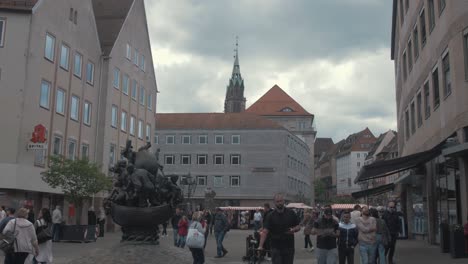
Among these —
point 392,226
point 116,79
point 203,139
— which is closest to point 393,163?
point 392,226

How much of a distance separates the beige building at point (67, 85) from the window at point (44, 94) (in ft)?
0.19

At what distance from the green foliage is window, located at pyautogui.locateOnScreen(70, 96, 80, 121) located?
23.0ft

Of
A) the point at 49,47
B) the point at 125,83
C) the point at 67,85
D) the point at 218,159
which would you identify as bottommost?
the point at 218,159

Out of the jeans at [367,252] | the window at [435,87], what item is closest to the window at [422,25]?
the window at [435,87]

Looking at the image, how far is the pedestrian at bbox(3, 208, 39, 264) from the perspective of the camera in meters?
11.1

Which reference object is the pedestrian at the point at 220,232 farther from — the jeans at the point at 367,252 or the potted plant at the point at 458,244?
the jeans at the point at 367,252

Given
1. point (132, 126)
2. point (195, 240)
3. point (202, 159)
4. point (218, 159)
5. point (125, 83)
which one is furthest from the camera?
point (202, 159)

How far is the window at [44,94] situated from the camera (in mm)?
32625

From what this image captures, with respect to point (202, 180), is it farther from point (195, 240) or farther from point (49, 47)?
point (195, 240)

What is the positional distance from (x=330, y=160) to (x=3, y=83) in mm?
137443

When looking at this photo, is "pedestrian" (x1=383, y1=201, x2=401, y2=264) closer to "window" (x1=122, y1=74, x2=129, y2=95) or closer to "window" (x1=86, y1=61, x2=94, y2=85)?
"window" (x1=86, y1=61, x2=94, y2=85)

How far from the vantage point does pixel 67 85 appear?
3591 cm

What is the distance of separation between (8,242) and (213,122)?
7196 cm

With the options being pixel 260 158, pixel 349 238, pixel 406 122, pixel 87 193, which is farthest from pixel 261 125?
pixel 349 238
